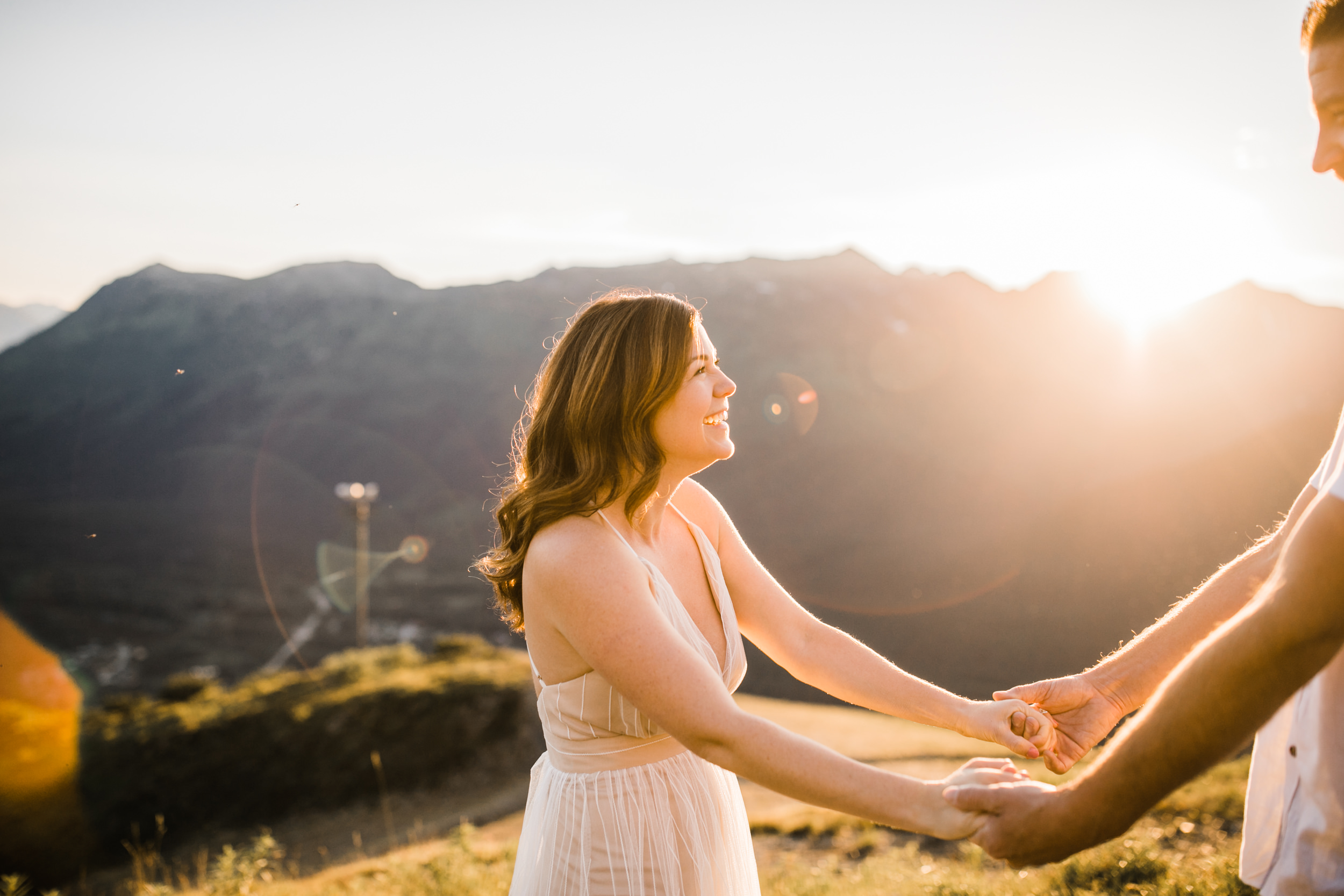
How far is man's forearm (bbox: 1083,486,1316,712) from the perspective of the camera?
2279 mm

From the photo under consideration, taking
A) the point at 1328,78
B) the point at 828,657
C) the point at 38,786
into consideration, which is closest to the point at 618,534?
the point at 828,657

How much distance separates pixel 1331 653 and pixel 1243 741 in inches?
8.8

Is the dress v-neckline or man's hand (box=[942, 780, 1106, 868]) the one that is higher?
the dress v-neckline

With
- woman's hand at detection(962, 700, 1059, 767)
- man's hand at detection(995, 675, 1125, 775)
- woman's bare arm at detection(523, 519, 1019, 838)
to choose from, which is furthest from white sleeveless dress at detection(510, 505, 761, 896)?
man's hand at detection(995, 675, 1125, 775)

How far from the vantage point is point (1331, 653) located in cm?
134

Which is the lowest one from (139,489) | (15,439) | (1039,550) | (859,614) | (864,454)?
(859,614)

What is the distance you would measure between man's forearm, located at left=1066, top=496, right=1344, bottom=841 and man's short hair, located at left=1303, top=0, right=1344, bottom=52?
1065mm

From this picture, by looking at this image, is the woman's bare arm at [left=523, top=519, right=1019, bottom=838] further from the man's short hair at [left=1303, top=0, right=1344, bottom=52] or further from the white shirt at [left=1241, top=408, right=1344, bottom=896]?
the man's short hair at [left=1303, top=0, right=1344, bottom=52]

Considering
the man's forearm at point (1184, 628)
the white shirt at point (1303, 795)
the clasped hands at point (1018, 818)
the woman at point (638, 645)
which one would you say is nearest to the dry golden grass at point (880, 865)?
the man's forearm at point (1184, 628)

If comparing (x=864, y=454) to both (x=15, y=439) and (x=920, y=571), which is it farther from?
(x=15, y=439)

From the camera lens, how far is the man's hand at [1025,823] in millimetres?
1654

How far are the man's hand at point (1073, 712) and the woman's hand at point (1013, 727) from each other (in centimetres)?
6

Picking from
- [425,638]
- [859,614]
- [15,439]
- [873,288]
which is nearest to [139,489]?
[15,439]

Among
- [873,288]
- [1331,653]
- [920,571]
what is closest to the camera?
[1331,653]
